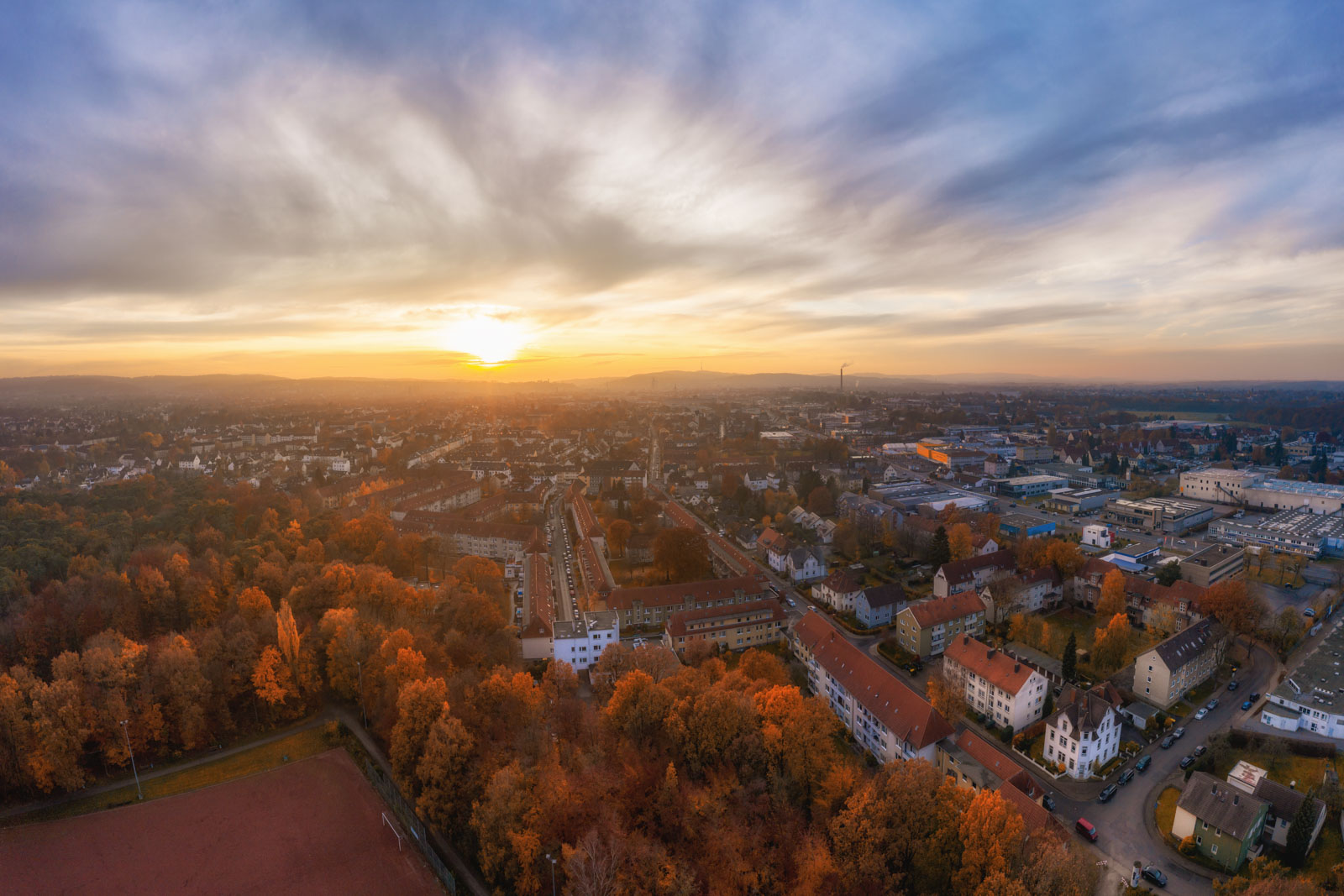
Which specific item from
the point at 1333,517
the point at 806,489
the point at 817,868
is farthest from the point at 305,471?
the point at 1333,517

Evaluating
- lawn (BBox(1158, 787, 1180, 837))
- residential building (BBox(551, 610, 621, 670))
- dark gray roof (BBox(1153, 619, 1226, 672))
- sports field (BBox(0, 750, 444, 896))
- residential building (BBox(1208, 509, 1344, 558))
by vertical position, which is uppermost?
dark gray roof (BBox(1153, 619, 1226, 672))

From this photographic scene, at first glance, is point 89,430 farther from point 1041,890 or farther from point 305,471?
point 1041,890

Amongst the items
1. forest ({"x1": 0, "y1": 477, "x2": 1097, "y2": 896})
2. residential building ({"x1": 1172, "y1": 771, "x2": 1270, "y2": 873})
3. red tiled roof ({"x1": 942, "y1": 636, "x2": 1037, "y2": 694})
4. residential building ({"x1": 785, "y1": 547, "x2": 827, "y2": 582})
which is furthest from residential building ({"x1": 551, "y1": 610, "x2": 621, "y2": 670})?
residential building ({"x1": 1172, "y1": 771, "x2": 1270, "y2": 873})

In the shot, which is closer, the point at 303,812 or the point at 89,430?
the point at 303,812

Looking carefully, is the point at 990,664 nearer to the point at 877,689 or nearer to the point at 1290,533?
the point at 877,689

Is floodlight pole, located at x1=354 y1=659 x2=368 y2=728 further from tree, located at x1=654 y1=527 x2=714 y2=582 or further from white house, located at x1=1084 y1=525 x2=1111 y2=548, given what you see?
white house, located at x1=1084 y1=525 x2=1111 y2=548

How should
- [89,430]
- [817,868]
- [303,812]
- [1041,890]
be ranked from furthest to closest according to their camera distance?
[89,430]
[303,812]
[817,868]
[1041,890]
